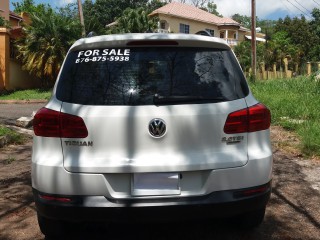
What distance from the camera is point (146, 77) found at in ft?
9.89

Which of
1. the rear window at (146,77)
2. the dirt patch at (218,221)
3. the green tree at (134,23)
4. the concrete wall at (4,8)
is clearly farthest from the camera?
the green tree at (134,23)

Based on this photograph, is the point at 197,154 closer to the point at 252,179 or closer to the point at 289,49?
the point at 252,179

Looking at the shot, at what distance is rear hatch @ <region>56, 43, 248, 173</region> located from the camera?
2.88 m

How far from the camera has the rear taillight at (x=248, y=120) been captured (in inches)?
118

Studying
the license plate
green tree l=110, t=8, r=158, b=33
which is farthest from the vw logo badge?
green tree l=110, t=8, r=158, b=33

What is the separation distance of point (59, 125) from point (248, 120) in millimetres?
1360

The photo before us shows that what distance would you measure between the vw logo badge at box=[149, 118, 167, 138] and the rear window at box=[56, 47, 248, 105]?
0.14 m

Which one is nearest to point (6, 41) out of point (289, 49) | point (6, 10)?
point (6, 10)

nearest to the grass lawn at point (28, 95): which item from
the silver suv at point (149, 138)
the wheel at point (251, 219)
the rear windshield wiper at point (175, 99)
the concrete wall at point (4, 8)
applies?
the concrete wall at point (4, 8)

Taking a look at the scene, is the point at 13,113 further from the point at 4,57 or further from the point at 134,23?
the point at 134,23

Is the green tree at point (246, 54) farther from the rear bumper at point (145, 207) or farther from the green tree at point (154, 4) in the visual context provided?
the rear bumper at point (145, 207)

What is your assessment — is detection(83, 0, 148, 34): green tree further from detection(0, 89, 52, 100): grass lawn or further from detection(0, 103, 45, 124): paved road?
detection(0, 103, 45, 124): paved road

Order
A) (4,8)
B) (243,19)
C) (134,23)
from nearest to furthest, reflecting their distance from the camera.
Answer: (4,8) → (134,23) → (243,19)

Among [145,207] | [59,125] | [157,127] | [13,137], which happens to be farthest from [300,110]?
[59,125]
